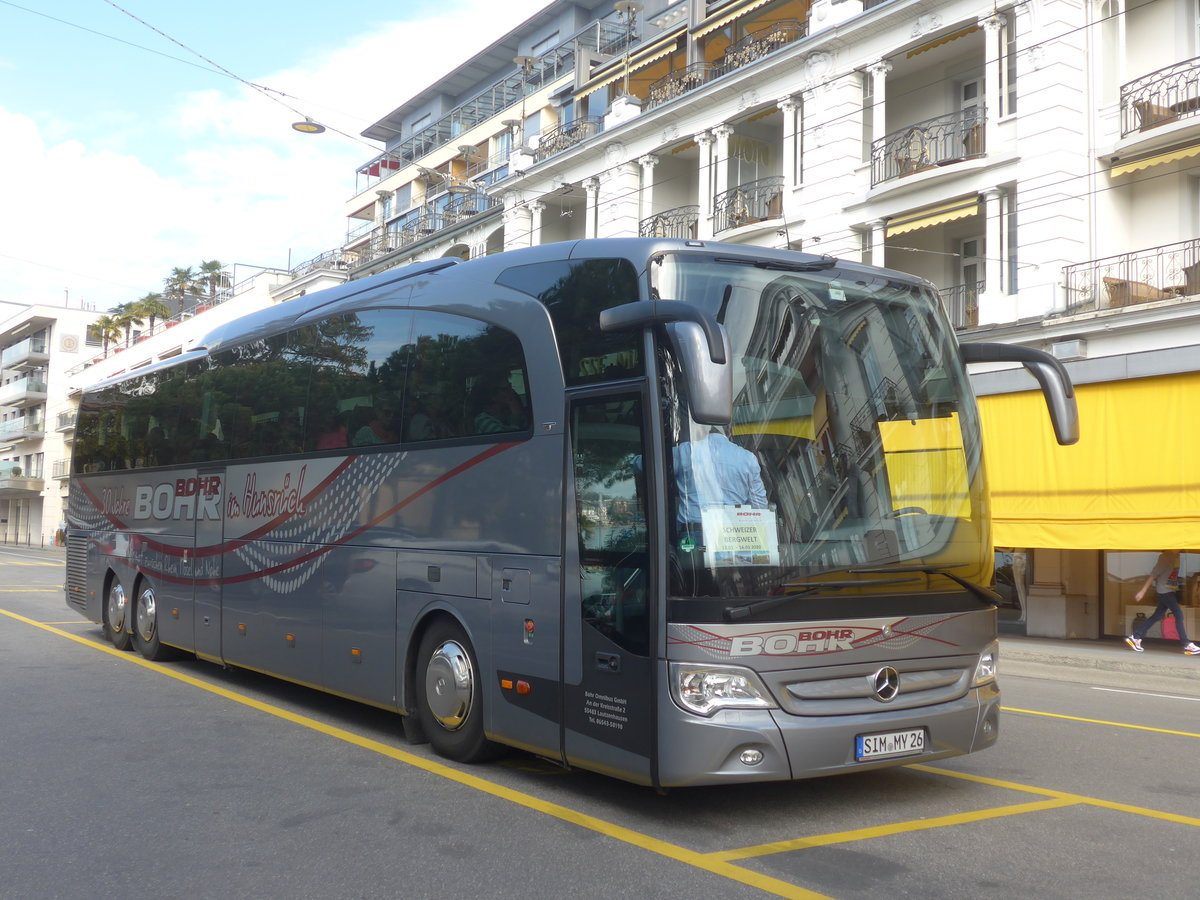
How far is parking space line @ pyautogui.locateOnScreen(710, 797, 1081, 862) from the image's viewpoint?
555 centimetres

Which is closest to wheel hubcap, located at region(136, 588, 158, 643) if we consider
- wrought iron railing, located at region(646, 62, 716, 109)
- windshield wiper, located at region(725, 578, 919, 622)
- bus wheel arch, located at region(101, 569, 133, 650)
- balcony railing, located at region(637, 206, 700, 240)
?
bus wheel arch, located at region(101, 569, 133, 650)

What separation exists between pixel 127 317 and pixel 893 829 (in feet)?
266

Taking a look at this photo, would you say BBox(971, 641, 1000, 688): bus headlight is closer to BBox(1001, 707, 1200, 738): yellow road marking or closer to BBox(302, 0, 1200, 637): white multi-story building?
BBox(1001, 707, 1200, 738): yellow road marking

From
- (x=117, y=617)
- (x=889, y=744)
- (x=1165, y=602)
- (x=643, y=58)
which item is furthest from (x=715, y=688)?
(x=643, y=58)

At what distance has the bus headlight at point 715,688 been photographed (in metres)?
5.91

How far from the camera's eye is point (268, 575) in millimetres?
10555

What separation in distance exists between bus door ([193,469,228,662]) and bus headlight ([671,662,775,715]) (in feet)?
23.0

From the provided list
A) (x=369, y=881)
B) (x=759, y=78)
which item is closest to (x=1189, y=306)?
(x=759, y=78)

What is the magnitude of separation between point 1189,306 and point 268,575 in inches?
559

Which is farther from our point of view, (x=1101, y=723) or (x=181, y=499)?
(x=181, y=499)

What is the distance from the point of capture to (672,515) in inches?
236

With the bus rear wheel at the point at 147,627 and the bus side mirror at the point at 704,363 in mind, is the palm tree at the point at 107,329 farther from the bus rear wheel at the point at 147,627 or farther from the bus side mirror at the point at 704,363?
the bus side mirror at the point at 704,363

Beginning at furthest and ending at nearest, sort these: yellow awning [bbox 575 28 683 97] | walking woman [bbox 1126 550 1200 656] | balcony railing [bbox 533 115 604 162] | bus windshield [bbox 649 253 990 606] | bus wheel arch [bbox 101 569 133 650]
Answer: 1. balcony railing [bbox 533 115 604 162]
2. yellow awning [bbox 575 28 683 97]
3. walking woman [bbox 1126 550 1200 656]
4. bus wheel arch [bbox 101 569 133 650]
5. bus windshield [bbox 649 253 990 606]

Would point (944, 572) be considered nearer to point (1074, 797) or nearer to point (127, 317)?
point (1074, 797)
